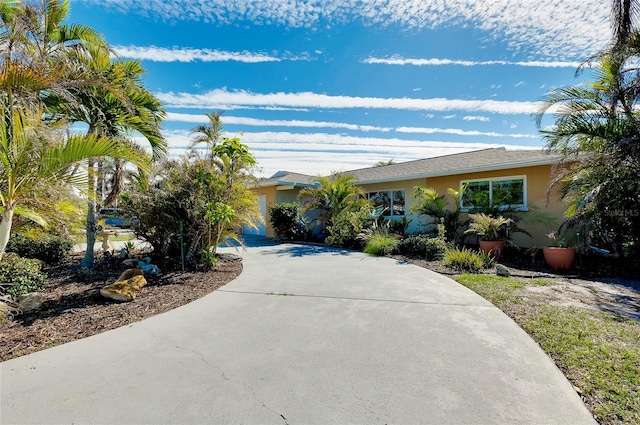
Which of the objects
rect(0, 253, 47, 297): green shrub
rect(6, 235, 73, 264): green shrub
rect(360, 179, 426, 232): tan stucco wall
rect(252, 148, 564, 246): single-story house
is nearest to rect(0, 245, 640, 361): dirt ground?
rect(0, 253, 47, 297): green shrub

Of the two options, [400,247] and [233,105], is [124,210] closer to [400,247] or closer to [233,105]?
[233,105]

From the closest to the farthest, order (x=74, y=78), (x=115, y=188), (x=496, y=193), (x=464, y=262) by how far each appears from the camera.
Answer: (x=74, y=78), (x=115, y=188), (x=464, y=262), (x=496, y=193)

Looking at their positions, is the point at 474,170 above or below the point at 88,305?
above

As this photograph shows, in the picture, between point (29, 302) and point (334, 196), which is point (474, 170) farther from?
point (29, 302)

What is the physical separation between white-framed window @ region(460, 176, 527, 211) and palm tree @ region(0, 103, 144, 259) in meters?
11.8

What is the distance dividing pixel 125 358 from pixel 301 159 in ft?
64.5

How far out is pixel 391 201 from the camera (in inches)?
629

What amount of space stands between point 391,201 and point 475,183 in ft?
13.9

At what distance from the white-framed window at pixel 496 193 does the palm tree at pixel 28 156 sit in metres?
11.8

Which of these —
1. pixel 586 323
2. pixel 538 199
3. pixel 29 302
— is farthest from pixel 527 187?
pixel 29 302

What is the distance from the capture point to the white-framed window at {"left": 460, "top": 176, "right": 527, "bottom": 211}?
1142 cm

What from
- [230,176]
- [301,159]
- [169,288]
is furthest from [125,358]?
[301,159]

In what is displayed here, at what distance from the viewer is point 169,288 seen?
6418 millimetres

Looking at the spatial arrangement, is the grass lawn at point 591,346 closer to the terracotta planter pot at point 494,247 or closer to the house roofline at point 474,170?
the terracotta planter pot at point 494,247
